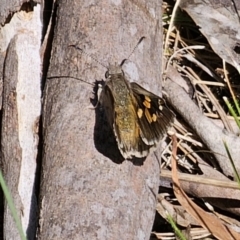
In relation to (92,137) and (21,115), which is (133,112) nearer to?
(92,137)

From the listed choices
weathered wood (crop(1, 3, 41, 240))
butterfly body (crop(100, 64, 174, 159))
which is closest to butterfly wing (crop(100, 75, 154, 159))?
butterfly body (crop(100, 64, 174, 159))

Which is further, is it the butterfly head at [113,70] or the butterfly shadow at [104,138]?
the butterfly head at [113,70]

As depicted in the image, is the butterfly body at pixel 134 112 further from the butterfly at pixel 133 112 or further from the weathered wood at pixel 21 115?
the weathered wood at pixel 21 115

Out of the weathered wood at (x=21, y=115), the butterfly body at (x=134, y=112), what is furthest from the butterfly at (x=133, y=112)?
the weathered wood at (x=21, y=115)

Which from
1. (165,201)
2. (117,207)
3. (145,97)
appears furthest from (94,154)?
(165,201)

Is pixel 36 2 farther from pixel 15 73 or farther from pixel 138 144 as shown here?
pixel 138 144

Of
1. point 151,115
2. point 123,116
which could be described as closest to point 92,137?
point 123,116
